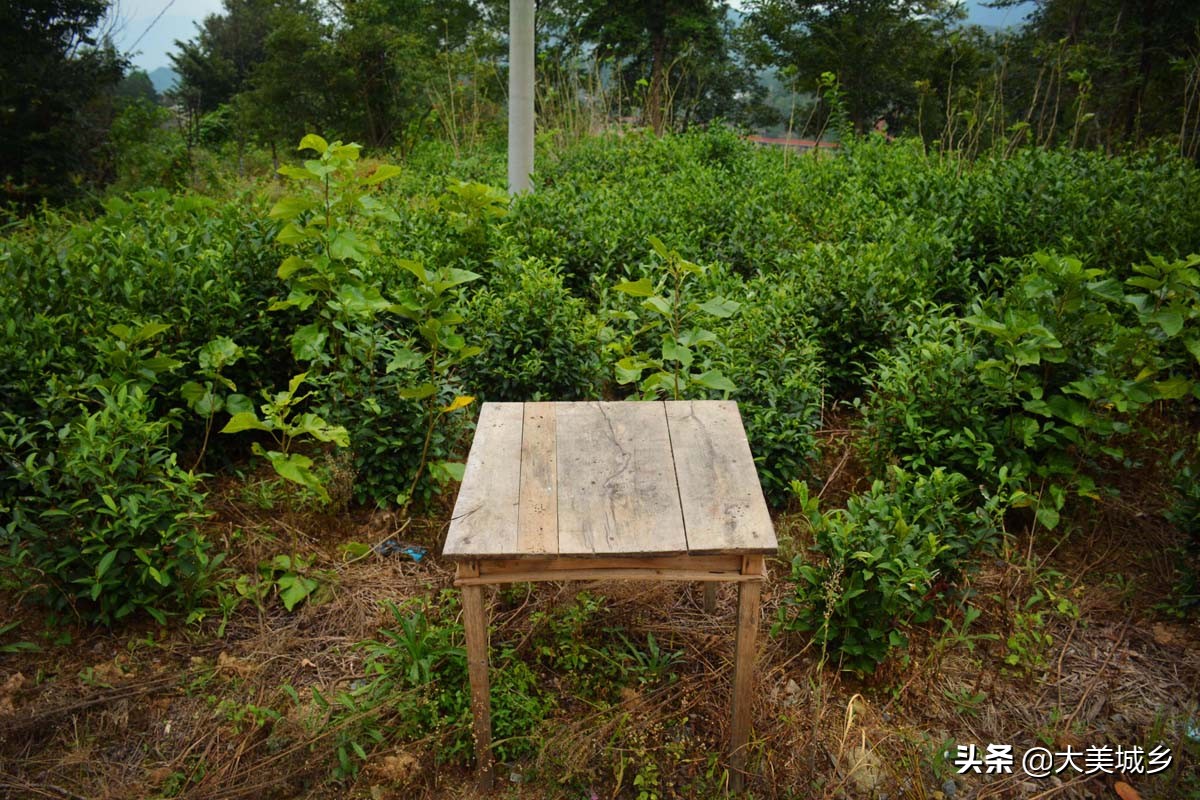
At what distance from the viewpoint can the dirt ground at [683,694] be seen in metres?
1.99

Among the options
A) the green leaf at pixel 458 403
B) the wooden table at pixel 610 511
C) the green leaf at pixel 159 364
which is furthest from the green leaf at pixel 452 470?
the green leaf at pixel 159 364

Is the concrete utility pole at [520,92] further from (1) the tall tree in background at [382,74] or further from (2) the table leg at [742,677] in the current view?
(1) the tall tree in background at [382,74]

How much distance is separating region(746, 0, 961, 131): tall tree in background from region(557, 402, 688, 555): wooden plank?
59.4 ft

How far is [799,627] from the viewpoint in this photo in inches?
89.0

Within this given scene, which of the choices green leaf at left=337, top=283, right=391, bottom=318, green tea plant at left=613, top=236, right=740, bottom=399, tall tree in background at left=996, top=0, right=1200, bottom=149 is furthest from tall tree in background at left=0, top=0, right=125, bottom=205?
tall tree in background at left=996, top=0, right=1200, bottom=149

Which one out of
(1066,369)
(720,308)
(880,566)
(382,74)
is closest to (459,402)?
(720,308)

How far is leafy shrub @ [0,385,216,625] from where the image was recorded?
2.16 m

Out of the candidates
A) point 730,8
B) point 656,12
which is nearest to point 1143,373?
point 656,12

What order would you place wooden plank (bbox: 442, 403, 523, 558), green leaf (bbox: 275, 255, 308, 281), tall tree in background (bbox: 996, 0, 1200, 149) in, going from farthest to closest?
tall tree in background (bbox: 996, 0, 1200, 149) < green leaf (bbox: 275, 255, 308, 281) < wooden plank (bbox: 442, 403, 523, 558)

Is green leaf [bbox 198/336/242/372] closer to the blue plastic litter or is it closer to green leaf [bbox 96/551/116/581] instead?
green leaf [bbox 96/551/116/581]

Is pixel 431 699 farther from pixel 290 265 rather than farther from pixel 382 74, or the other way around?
pixel 382 74

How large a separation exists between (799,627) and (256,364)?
88.9 inches

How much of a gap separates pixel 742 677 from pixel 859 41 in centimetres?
1933

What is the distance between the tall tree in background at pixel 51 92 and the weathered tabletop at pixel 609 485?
11.1m
